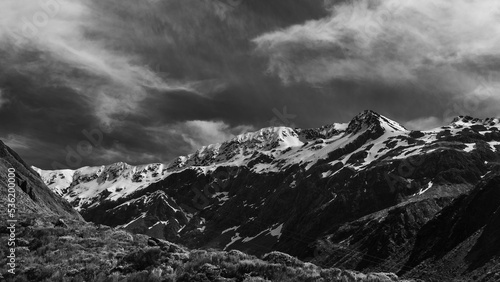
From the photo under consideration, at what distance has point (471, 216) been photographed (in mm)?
198500

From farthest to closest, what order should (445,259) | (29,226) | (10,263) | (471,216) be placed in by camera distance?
(471,216)
(445,259)
(29,226)
(10,263)

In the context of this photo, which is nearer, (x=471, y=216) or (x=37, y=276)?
(x=37, y=276)

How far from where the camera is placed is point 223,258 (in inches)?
1016

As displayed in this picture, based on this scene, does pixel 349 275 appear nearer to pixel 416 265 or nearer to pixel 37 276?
pixel 37 276

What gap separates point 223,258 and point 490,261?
498 ft

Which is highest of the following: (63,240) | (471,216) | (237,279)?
(471,216)

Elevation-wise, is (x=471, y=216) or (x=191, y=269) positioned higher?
(x=471, y=216)

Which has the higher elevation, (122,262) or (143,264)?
(122,262)

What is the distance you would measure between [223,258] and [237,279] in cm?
208

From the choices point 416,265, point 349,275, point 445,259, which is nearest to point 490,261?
point 445,259

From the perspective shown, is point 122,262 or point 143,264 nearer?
point 143,264

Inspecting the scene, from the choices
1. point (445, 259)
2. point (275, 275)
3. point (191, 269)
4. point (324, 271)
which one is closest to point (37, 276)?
point (191, 269)

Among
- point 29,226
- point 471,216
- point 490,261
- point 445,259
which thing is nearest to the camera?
point 29,226

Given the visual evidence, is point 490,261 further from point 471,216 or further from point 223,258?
point 223,258
